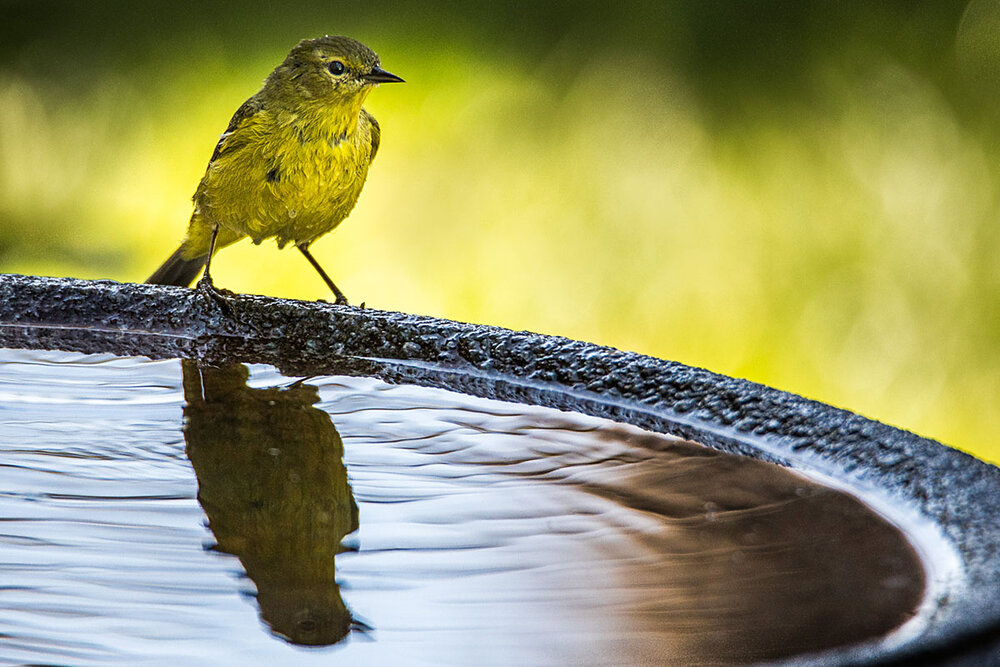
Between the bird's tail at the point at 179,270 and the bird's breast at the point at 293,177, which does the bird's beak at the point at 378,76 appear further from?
the bird's tail at the point at 179,270

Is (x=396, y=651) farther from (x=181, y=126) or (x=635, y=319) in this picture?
(x=181, y=126)

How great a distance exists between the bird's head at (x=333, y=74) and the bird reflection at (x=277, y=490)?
0.83 metres

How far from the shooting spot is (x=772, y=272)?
418 cm

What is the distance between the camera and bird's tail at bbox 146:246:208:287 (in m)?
2.87

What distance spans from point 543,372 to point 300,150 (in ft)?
2.94

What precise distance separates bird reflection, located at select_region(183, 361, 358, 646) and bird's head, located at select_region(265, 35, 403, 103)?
83 cm

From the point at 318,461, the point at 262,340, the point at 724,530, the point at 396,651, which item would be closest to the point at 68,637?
the point at 396,651

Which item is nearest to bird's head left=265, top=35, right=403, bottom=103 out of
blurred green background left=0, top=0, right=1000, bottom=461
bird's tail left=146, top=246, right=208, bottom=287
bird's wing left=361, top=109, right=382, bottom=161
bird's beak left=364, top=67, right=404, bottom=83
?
bird's beak left=364, top=67, right=404, bottom=83

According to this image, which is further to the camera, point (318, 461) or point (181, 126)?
point (181, 126)

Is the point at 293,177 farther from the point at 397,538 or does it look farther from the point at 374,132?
the point at 397,538

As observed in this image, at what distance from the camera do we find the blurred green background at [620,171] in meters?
4.05

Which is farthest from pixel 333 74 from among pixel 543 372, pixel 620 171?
pixel 620 171

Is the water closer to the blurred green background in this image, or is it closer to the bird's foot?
the bird's foot

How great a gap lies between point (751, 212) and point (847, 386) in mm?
670
